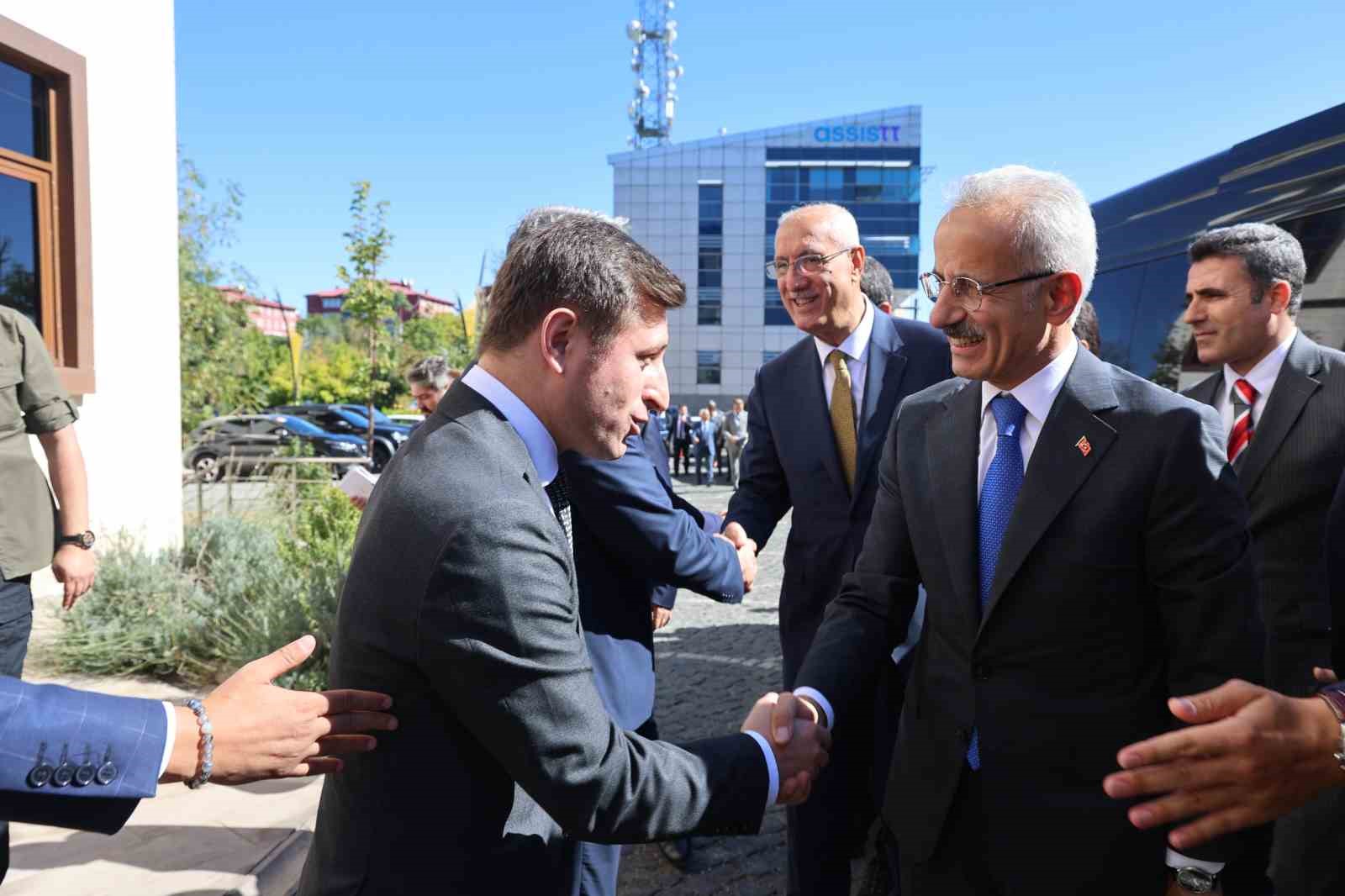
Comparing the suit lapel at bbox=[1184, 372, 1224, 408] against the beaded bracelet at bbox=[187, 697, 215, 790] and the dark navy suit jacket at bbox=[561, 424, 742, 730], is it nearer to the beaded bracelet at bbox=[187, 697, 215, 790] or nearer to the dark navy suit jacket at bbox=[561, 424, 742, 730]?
the dark navy suit jacket at bbox=[561, 424, 742, 730]

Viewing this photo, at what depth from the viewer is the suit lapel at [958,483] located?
1928mm

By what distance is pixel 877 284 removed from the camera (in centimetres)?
426

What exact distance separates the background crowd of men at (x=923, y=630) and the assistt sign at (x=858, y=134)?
199ft

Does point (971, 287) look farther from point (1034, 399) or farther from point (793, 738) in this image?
point (793, 738)

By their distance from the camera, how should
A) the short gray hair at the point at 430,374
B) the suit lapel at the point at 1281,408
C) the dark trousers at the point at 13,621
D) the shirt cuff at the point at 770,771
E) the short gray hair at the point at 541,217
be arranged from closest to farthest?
the shirt cuff at the point at 770,771 < the short gray hair at the point at 541,217 < the dark trousers at the point at 13,621 < the suit lapel at the point at 1281,408 < the short gray hair at the point at 430,374

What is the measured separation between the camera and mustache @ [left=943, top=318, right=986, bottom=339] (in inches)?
77.2

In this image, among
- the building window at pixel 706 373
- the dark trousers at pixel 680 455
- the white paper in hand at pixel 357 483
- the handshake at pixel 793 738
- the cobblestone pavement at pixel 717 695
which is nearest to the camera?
the handshake at pixel 793 738

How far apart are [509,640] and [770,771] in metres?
0.67

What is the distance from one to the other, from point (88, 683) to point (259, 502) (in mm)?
2845

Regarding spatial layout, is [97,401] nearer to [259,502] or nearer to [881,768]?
[259,502]

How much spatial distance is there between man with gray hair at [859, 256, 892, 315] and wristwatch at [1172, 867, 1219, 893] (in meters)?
2.84

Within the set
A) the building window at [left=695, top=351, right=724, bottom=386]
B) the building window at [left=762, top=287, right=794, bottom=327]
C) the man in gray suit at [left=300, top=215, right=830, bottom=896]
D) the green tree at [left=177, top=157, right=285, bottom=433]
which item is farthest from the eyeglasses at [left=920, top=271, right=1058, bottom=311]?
the building window at [left=762, top=287, right=794, bottom=327]

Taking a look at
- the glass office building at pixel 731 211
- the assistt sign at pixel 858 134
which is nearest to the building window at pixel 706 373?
the glass office building at pixel 731 211

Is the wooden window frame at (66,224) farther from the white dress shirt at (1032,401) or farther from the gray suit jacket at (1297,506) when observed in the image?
the gray suit jacket at (1297,506)
